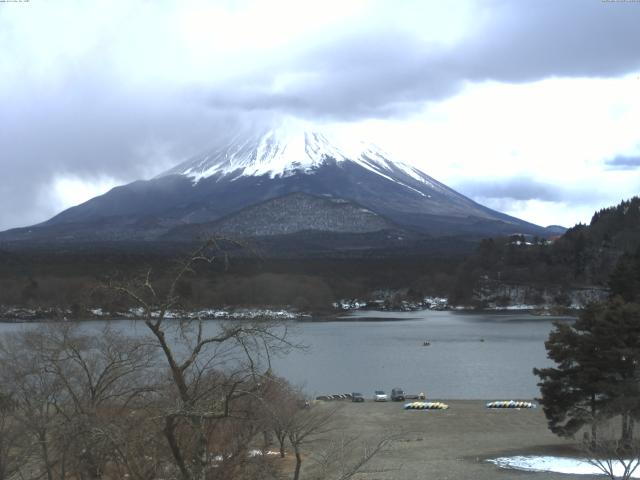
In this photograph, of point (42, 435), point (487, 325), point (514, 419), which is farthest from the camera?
point (487, 325)

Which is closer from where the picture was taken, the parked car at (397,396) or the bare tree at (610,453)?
the bare tree at (610,453)

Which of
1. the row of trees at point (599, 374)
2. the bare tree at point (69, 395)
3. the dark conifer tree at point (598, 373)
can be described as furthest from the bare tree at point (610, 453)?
the bare tree at point (69, 395)

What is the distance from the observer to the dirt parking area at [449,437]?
1706 centimetres

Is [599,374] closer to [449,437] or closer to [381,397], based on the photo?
[449,437]

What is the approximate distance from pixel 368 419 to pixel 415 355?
24.7 m

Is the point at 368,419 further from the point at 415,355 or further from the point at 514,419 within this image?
the point at 415,355

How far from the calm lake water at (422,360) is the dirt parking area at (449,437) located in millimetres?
3747

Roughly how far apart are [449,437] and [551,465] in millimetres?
6166

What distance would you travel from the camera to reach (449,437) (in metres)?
23.0

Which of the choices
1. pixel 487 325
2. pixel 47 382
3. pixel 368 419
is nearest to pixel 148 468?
pixel 47 382

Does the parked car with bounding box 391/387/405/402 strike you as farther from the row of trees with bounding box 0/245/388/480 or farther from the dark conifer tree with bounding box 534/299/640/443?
the row of trees with bounding box 0/245/388/480

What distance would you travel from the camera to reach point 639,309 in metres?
17.9

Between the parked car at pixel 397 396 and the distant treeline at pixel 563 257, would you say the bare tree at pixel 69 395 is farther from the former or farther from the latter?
the distant treeline at pixel 563 257

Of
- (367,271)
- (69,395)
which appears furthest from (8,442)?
(367,271)
